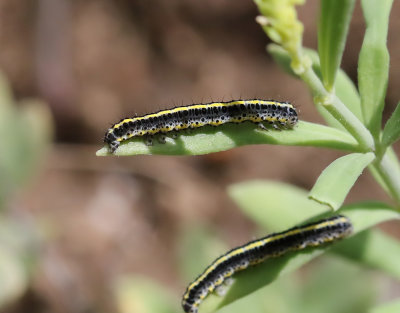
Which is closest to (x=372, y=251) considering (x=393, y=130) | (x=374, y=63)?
(x=393, y=130)

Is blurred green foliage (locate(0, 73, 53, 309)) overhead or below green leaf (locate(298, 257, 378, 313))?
overhead

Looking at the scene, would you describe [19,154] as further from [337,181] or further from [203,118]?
[337,181]

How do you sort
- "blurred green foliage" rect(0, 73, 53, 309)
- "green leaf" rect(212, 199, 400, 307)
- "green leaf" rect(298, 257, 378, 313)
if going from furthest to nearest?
"blurred green foliage" rect(0, 73, 53, 309) → "green leaf" rect(298, 257, 378, 313) → "green leaf" rect(212, 199, 400, 307)

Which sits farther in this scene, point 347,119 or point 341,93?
point 341,93

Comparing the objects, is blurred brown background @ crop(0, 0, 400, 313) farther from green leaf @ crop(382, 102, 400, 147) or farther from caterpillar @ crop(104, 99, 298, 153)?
green leaf @ crop(382, 102, 400, 147)

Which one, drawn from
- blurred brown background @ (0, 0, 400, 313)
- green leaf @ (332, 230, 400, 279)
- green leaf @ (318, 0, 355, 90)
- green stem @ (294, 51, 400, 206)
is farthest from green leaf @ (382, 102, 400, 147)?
blurred brown background @ (0, 0, 400, 313)

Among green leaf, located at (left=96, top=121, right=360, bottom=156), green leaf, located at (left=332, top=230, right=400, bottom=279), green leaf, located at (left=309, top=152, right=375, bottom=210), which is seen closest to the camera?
green leaf, located at (left=309, top=152, right=375, bottom=210)
